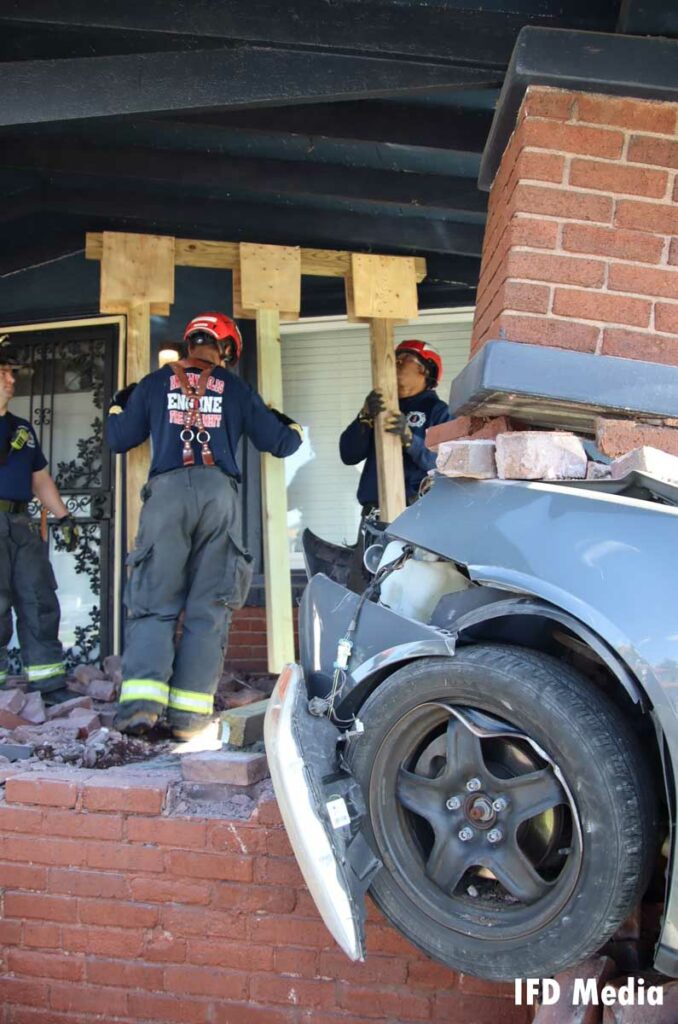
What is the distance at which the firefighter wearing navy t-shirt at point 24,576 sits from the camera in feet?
17.0

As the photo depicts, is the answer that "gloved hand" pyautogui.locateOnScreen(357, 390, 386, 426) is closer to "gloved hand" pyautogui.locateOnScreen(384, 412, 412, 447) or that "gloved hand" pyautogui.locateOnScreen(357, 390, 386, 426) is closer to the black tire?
"gloved hand" pyautogui.locateOnScreen(384, 412, 412, 447)

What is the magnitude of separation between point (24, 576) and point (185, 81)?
3.09 metres

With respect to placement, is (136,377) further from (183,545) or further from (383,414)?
(383,414)

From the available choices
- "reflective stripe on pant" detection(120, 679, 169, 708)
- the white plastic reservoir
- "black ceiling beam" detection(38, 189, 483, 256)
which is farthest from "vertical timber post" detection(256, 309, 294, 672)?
the white plastic reservoir

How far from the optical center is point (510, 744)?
7.31 feet

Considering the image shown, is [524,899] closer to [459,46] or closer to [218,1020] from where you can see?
[218,1020]

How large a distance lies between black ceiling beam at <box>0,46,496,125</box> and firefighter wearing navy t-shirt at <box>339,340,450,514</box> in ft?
7.25

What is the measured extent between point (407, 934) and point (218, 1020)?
1.12 metres

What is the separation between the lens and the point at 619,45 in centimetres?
282

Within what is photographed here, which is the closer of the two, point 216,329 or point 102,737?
point 102,737

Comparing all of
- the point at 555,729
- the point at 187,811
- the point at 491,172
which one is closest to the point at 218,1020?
the point at 187,811

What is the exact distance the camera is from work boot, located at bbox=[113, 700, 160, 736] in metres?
4.11

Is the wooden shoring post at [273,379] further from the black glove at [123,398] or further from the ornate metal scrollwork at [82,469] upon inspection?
the ornate metal scrollwork at [82,469]

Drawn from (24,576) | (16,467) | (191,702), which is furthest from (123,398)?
(191,702)
